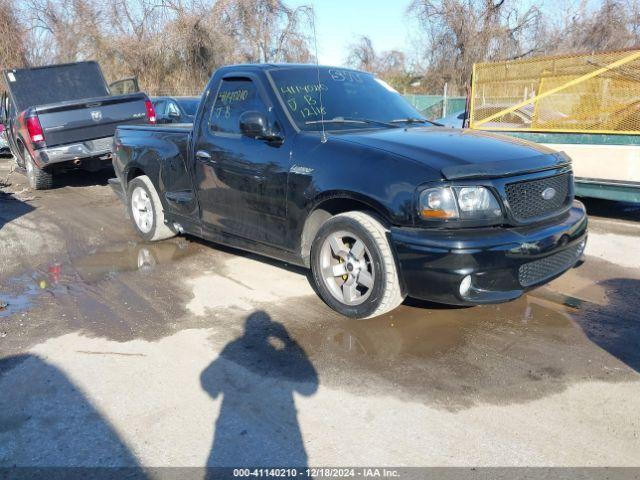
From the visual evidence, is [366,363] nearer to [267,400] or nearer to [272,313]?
[267,400]

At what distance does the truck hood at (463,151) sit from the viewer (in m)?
3.56

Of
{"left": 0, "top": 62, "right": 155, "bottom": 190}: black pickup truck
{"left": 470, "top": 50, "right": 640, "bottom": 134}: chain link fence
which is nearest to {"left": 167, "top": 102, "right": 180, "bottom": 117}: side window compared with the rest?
{"left": 0, "top": 62, "right": 155, "bottom": 190}: black pickup truck

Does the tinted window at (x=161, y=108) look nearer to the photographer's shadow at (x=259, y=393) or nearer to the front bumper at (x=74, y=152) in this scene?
the front bumper at (x=74, y=152)

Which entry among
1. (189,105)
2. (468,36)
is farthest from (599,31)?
(189,105)

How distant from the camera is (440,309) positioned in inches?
171

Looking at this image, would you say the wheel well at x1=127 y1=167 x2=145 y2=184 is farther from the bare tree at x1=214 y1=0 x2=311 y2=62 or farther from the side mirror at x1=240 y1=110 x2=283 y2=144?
the bare tree at x1=214 y1=0 x2=311 y2=62

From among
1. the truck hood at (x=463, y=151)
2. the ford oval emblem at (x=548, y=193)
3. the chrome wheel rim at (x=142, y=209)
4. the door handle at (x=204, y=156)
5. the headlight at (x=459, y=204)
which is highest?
the truck hood at (x=463, y=151)

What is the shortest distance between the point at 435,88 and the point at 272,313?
88.7 feet

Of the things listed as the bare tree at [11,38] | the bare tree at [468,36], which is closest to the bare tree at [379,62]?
the bare tree at [468,36]

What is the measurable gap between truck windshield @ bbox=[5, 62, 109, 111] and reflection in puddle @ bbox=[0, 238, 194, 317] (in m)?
6.51

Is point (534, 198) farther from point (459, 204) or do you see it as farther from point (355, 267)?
point (355, 267)

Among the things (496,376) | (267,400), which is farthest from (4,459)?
(496,376)

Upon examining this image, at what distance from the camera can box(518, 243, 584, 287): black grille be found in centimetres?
359

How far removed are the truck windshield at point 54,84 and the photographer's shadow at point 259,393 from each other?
9.53 meters
